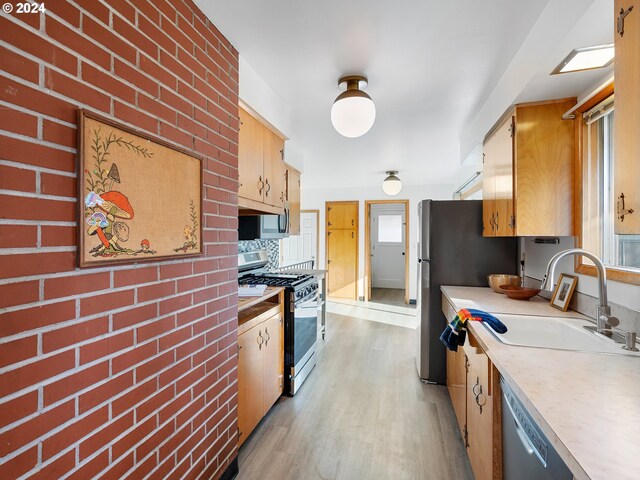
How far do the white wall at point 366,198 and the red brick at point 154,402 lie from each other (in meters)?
4.96

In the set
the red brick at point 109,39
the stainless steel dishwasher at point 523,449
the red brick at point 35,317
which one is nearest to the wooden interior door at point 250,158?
the red brick at point 109,39

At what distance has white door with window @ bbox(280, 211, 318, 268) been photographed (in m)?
6.63

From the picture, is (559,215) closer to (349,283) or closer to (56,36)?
(56,36)

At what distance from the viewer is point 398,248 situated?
7719 millimetres

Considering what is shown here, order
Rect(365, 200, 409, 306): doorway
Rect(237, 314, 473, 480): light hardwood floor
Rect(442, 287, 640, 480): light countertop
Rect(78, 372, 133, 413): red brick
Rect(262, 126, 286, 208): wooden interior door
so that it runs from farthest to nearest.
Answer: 1. Rect(365, 200, 409, 306): doorway
2. Rect(262, 126, 286, 208): wooden interior door
3. Rect(237, 314, 473, 480): light hardwood floor
4. Rect(78, 372, 133, 413): red brick
5. Rect(442, 287, 640, 480): light countertop

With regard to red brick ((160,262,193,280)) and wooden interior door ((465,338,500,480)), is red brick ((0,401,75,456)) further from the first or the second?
wooden interior door ((465,338,500,480))

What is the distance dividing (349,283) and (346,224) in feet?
4.00

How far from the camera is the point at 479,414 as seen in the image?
149cm

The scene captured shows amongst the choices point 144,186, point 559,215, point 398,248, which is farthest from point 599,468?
point 398,248

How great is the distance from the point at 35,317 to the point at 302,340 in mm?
2178

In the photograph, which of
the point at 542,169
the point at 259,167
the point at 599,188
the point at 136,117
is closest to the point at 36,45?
the point at 136,117

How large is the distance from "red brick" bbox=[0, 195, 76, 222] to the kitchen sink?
65.8 inches

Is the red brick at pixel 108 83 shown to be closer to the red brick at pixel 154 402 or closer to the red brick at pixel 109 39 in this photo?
the red brick at pixel 109 39

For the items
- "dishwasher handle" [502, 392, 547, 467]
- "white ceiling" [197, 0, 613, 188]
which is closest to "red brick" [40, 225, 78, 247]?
"white ceiling" [197, 0, 613, 188]
